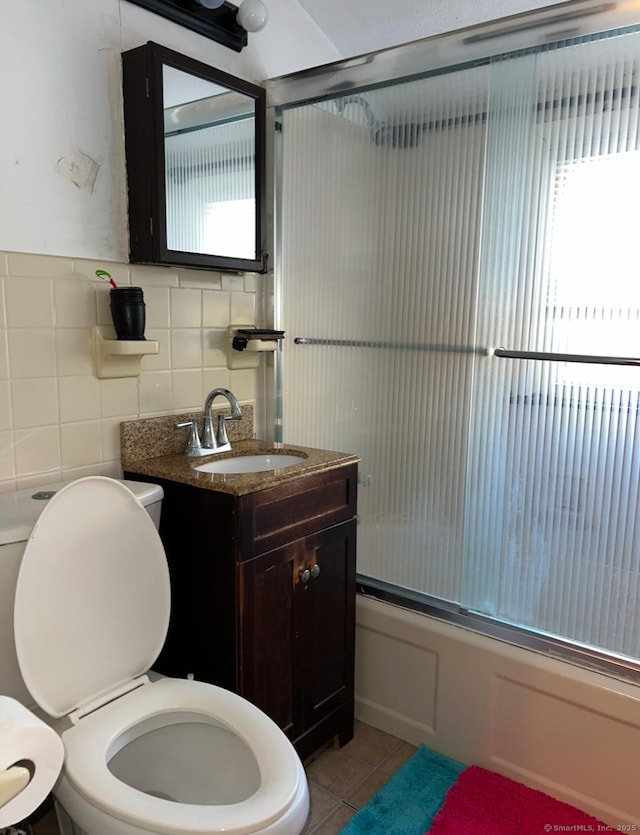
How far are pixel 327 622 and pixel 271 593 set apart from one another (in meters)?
0.26

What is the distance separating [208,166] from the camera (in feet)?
5.72

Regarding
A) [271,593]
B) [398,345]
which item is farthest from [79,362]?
[398,345]

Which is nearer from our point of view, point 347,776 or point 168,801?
point 168,801

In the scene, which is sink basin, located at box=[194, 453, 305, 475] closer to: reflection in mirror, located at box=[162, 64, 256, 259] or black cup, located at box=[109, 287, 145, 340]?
Result: black cup, located at box=[109, 287, 145, 340]

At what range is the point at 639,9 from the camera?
4.41ft

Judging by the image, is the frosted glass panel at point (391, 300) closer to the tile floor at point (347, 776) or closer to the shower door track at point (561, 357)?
the shower door track at point (561, 357)

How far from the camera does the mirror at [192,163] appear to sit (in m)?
1.56

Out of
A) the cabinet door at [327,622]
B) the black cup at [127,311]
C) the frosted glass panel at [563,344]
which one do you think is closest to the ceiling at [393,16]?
the frosted glass panel at [563,344]

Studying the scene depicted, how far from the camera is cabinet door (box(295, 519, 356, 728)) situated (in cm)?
165

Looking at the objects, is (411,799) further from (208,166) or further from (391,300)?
(208,166)

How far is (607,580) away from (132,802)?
112 centimetres

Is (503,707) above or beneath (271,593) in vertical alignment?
beneath

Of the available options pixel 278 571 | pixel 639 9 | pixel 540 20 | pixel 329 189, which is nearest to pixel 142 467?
pixel 278 571

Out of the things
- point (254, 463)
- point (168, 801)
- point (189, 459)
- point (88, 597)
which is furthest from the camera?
point (254, 463)
